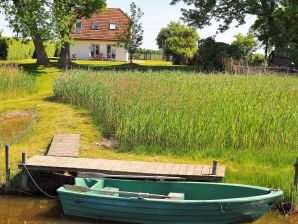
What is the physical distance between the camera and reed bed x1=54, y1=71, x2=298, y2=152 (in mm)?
12523

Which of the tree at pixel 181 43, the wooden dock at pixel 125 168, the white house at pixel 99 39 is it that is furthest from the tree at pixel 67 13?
the wooden dock at pixel 125 168

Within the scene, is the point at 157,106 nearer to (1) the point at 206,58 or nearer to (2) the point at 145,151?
(2) the point at 145,151

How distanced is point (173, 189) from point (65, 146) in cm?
425

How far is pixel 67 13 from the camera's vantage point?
3438 centimetres

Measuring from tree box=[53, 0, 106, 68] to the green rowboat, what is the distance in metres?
23.1

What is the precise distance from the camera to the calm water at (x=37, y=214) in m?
9.20

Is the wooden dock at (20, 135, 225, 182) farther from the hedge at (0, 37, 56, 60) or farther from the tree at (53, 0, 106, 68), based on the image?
the hedge at (0, 37, 56, 60)

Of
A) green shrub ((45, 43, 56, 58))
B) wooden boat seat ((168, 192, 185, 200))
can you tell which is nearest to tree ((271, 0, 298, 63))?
wooden boat seat ((168, 192, 185, 200))

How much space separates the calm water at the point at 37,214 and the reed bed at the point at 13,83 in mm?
13287

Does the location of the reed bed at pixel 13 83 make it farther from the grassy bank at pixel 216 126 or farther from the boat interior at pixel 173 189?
the boat interior at pixel 173 189

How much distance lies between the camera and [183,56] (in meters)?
51.6

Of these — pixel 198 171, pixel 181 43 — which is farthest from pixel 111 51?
pixel 198 171

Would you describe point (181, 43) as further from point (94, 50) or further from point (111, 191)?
point (111, 191)

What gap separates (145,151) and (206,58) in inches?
1009
